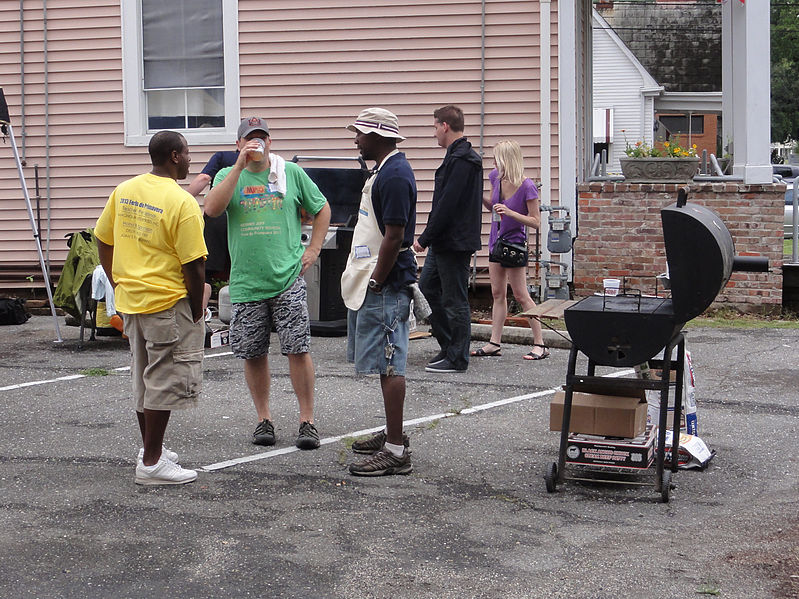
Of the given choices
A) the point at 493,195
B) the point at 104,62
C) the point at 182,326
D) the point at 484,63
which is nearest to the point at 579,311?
the point at 182,326

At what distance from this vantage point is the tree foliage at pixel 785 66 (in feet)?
162

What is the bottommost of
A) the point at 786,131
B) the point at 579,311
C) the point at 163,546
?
the point at 163,546

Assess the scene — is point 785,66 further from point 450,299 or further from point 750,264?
point 750,264

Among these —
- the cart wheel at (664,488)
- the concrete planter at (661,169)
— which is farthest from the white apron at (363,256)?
the concrete planter at (661,169)

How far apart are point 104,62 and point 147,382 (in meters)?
7.91

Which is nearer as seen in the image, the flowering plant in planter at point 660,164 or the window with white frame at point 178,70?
the flowering plant in planter at point 660,164

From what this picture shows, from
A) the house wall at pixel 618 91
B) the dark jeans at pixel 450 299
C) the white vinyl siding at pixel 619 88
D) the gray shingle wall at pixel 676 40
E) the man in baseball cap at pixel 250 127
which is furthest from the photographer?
the house wall at pixel 618 91

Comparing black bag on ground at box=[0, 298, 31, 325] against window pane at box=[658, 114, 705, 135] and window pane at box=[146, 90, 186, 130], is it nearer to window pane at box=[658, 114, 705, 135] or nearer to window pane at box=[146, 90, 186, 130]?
window pane at box=[146, 90, 186, 130]

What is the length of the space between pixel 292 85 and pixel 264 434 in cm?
659

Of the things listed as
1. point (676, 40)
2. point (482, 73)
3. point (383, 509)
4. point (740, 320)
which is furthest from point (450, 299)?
point (676, 40)

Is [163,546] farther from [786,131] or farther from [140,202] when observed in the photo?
[786,131]

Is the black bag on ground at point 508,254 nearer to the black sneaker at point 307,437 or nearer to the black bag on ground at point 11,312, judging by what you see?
the black sneaker at point 307,437

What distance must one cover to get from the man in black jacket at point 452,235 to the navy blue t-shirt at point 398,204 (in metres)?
2.29

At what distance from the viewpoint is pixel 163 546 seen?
4.46 meters
